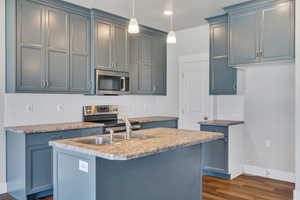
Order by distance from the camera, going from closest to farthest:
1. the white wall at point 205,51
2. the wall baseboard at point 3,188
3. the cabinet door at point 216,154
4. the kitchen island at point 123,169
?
the kitchen island at point 123,169
the wall baseboard at point 3,188
the cabinet door at point 216,154
the white wall at point 205,51

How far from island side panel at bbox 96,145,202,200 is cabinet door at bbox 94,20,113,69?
2.27 m

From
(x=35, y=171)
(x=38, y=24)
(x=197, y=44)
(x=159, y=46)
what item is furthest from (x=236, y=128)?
(x=38, y=24)

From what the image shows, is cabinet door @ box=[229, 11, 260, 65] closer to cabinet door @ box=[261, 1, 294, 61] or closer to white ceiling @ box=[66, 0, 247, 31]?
cabinet door @ box=[261, 1, 294, 61]

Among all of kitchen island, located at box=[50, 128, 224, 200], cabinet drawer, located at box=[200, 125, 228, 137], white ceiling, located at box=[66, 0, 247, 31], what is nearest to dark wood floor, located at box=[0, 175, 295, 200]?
cabinet drawer, located at box=[200, 125, 228, 137]

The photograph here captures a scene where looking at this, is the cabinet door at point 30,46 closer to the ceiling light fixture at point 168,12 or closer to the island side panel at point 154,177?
the ceiling light fixture at point 168,12

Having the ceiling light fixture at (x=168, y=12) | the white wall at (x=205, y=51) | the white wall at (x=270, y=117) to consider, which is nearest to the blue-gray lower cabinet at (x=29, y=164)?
the ceiling light fixture at (x=168, y=12)

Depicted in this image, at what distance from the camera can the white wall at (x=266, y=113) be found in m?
3.92

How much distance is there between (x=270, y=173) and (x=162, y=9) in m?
3.25

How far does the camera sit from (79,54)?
394 centimetres

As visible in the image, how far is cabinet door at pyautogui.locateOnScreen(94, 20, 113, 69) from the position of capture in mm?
4105

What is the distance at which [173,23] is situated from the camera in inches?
191

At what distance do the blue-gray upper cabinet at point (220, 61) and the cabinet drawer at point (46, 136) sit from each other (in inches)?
99.5

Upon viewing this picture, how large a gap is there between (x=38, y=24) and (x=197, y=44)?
315 centimetres

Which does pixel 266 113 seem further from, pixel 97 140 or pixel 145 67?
pixel 97 140
